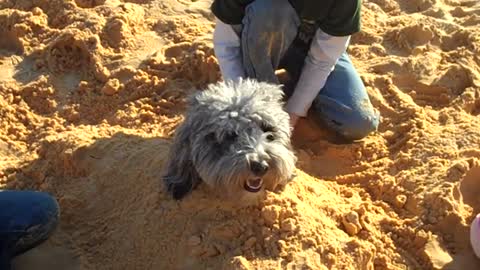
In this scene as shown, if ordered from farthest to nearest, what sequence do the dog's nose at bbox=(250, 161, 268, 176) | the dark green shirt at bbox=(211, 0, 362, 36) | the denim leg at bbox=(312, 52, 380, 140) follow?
the denim leg at bbox=(312, 52, 380, 140)
the dark green shirt at bbox=(211, 0, 362, 36)
the dog's nose at bbox=(250, 161, 268, 176)

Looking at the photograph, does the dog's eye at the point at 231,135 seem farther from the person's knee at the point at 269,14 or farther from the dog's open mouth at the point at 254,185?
the person's knee at the point at 269,14

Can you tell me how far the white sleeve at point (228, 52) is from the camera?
156 inches

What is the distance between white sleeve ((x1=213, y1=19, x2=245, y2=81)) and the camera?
13.0 feet

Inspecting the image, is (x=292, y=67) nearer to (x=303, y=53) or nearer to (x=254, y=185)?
(x=303, y=53)

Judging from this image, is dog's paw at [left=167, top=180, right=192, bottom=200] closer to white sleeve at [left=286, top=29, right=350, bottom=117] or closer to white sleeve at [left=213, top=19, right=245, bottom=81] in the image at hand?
white sleeve at [left=213, top=19, right=245, bottom=81]

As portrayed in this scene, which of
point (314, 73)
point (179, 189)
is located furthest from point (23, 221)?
point (314, 73)

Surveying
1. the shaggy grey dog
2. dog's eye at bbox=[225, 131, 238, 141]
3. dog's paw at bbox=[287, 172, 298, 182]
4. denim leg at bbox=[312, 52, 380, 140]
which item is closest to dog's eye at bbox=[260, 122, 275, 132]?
the shaggy grey dog

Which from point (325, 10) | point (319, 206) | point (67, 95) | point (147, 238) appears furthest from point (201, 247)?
point (67, 95)

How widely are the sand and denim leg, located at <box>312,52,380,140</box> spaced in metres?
0.09

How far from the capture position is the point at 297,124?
4242mm

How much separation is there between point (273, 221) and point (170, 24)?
2266 mm

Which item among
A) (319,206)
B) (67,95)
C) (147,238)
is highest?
(319,206)

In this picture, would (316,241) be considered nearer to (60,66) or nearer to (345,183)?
(345,183)

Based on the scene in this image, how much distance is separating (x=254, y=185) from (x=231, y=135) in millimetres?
242
